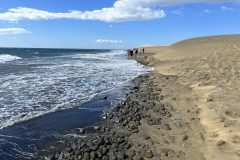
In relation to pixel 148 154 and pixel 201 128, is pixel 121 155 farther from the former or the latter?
pixel 201 128

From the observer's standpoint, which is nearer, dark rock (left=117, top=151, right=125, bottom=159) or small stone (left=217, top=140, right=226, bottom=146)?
dark rock (left=117, top=151, right=125, bottom=159)

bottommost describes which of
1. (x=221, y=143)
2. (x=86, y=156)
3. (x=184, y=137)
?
(x=86, y=156)

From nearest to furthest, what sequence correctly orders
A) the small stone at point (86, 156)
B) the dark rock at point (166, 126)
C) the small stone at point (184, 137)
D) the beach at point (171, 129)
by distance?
the small stone at point (86, 156) → the beach at point (171, 129) → the small stone at point (184, 137) → the dark rock at point (166, 126)

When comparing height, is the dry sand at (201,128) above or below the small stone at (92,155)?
above

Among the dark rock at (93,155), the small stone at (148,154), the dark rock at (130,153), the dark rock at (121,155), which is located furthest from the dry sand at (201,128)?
the dark rock at (93,155)

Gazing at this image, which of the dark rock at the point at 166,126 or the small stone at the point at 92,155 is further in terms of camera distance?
the dark rock at the point at 166,126

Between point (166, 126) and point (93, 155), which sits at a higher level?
point (166, 126)

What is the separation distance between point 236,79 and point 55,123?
29.2ft

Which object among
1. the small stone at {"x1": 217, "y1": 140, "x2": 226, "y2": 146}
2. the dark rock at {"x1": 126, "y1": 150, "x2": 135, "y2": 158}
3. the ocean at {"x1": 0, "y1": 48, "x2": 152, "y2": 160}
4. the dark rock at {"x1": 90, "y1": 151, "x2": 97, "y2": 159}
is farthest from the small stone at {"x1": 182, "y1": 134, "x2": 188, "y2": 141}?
the ocean at {"x1": 0, "y1": 48, "x2": 152, "y2": 160}

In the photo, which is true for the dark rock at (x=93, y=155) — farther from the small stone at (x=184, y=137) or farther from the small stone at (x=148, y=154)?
the small stone at (x=184, y=137)

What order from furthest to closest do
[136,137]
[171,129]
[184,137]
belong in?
[171,129] → [136,137] → [184,137]

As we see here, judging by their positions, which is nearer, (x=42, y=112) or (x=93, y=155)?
(x=93, y=155)

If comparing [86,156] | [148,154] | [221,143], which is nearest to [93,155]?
[86,156]

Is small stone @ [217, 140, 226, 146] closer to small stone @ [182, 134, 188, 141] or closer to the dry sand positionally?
the dry sand
